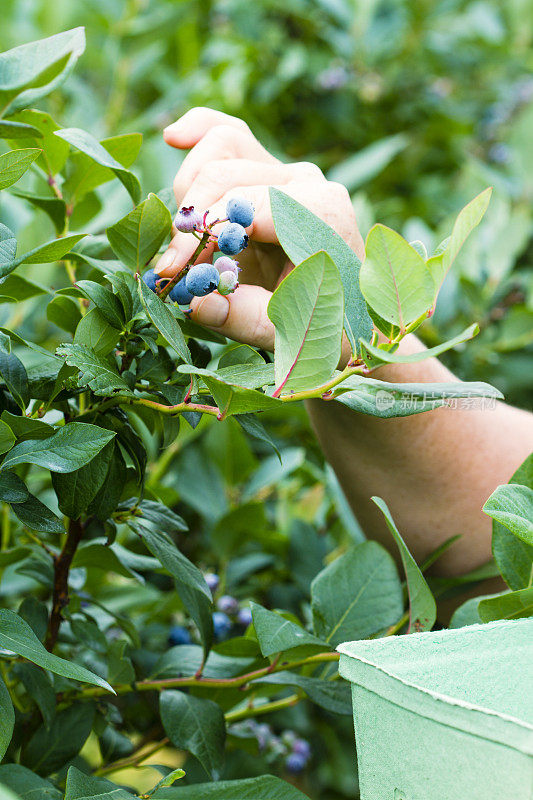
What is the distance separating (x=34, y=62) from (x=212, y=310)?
0.19 meters

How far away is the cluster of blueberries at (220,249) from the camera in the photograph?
493 mm

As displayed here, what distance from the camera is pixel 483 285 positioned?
1362 mm

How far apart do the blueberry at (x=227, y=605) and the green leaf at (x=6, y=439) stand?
52 centimetres

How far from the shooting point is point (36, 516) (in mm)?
498

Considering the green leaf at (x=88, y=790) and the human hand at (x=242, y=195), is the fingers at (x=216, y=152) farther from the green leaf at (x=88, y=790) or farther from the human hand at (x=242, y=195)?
the green leaf at (x=88, y=790)

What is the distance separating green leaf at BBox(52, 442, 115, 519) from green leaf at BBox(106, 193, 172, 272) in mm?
139

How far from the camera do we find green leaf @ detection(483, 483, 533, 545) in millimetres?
457

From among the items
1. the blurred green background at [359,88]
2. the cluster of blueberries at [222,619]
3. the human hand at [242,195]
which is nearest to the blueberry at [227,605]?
the cluster of blueberries at [222,619]

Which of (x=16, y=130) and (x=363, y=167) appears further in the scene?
(x=363, y=167)

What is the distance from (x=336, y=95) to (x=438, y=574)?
1245mm

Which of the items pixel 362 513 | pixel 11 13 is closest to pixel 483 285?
pixel 362 513

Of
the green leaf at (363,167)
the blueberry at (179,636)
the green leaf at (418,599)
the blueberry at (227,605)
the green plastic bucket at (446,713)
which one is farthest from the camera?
the green leaf at (363,167)

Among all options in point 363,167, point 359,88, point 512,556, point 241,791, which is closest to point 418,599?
point 512,556

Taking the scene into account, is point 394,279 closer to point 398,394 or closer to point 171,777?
point 398,394
